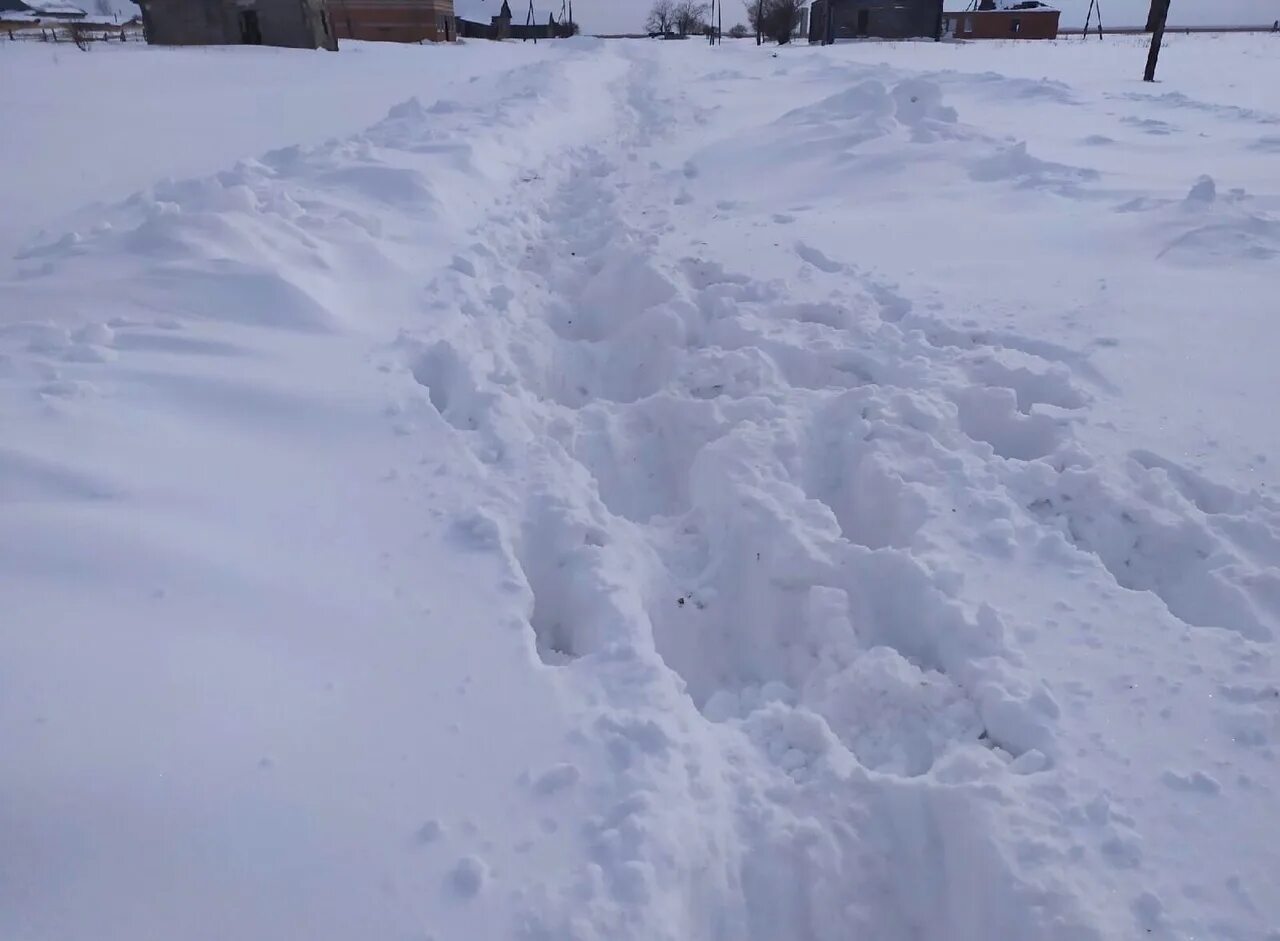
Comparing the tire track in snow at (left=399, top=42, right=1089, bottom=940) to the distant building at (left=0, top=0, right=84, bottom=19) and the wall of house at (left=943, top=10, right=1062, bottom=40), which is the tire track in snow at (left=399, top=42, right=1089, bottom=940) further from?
the distant building at (left=0, top=0, right=84, bottom=19)

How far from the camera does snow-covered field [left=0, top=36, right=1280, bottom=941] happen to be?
1.97 metres

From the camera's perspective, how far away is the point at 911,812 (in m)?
2.26

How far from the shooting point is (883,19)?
46000mm

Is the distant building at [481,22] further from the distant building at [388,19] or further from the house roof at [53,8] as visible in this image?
the house roof at [53,8]

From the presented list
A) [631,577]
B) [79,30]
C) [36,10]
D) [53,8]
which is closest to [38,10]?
[36,10]

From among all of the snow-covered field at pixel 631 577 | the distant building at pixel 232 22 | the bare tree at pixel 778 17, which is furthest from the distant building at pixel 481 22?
the snow-covered field at pixel 631 577

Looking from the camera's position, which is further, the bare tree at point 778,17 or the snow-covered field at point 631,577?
the bare tree at point 778,17

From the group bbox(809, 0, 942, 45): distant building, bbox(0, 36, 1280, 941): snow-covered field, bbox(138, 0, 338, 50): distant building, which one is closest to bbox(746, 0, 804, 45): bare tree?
bbox(809, 0, 942, 45): distant building

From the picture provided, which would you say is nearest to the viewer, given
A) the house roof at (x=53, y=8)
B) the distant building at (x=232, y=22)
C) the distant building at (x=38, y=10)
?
the distant building at (x=232, y=22)

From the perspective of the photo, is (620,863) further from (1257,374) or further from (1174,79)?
(1174,79)

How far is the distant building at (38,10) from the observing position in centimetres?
5112

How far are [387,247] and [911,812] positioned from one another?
4.93 m

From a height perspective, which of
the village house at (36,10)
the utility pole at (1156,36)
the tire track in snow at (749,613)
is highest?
the village house at (36,10)

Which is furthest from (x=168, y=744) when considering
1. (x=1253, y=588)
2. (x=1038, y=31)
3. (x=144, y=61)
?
(x=1038, y=31)
